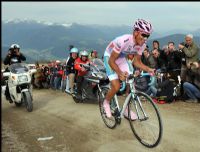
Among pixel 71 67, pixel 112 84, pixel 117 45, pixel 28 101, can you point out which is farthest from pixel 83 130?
pixel 71 67

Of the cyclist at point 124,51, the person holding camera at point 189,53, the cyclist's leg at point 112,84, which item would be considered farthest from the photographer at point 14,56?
the cyclist at point 124,51

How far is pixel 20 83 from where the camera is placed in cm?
1244

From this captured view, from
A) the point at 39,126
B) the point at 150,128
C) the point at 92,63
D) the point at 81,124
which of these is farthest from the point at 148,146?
the point at 92,63

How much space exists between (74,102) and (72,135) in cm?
487

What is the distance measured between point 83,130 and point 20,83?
4.09 meters

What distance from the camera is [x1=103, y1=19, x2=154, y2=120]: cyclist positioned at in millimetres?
7223

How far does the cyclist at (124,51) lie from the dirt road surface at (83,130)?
0.77 metres

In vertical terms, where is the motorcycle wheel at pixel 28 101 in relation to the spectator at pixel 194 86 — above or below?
below

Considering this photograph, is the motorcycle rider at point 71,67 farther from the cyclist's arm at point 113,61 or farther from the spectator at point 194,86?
the cyclist's arm at point 113,61

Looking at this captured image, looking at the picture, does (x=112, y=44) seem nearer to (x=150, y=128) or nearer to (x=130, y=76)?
(x=130, y=76)

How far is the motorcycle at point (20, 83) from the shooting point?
483 inches

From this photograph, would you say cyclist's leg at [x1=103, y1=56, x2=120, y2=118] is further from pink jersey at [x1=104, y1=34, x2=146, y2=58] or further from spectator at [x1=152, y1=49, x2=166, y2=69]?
spectator at [x1=152, y1=49, x2=166, y2=69]

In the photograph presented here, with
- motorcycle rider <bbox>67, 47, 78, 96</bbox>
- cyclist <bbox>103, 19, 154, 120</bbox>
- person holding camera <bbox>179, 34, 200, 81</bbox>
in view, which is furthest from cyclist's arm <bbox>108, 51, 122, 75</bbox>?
motorcycle rider <bbox>67, 47, 78, 96</bbox>

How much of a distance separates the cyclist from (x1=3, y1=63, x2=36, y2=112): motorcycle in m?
4.55
